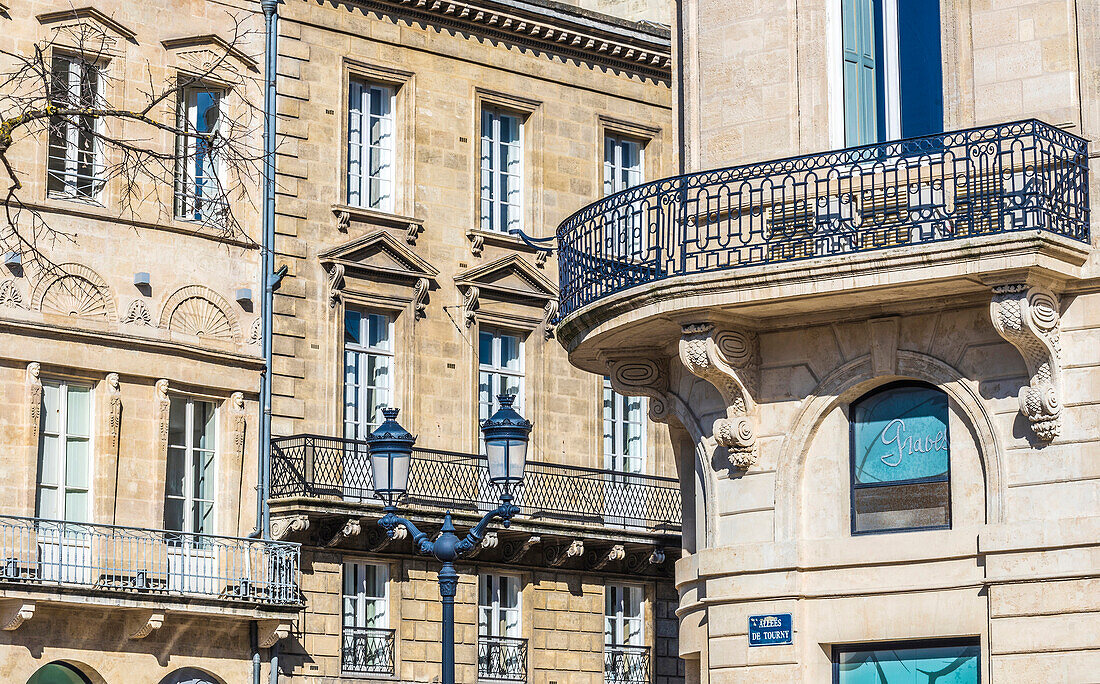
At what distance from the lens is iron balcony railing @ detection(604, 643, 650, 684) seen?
121ft

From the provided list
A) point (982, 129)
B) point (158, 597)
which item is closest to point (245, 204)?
point (158, 597)

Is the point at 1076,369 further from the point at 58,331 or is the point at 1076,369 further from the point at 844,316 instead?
the point at 58,331

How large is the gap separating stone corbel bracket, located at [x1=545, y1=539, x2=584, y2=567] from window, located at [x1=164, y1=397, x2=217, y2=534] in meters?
5.89

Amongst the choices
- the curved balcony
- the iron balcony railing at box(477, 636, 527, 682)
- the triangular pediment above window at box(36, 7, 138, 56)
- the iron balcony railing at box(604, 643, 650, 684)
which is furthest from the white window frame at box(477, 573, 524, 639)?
the curved balcony

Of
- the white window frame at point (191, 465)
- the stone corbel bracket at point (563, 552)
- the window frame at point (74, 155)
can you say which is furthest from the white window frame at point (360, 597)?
the window frame at point (74, 155)

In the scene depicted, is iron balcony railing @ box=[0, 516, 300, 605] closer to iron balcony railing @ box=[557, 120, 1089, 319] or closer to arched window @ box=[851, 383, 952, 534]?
iron balcony railing @ box=[557, 120, 1089, 319]

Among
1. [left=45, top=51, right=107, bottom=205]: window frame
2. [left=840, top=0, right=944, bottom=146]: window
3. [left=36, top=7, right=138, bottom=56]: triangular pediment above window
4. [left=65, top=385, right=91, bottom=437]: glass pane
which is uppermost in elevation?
[left=36, top=7, right=138, bottom=56]: triangular pediment above window

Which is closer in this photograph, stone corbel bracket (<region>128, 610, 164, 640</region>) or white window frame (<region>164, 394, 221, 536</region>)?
stone corbel bracket (<region>128, 610, 164, 640</region>)

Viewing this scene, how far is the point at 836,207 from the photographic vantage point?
20391 mm

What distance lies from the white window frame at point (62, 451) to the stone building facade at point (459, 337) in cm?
291

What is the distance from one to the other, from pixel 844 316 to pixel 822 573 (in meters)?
2.35

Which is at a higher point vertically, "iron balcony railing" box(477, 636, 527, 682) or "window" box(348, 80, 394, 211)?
"window" box(348, 80, 394, 211)

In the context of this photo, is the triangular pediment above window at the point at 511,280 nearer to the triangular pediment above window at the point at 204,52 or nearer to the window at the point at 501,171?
the window at the point at 501,171

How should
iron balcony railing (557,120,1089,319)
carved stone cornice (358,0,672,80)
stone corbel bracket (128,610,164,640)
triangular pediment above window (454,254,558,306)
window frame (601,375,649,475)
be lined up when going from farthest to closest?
window frame (601,375,649,475), carved stone cornice (358,0,672,80), triangular pediment above window (454,254,558,306), stone corbel bracket (128,610,164,640), iron balcony railing (557,120,1089,319)
